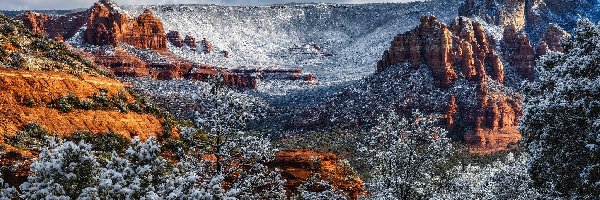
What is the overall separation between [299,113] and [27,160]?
105631 millimetres

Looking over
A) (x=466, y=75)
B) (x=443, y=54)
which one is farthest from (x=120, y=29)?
(x=466, y=75)

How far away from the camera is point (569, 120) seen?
1930 centimetres

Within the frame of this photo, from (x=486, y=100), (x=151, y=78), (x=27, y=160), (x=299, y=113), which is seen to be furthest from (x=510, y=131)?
(x=27, y=160)

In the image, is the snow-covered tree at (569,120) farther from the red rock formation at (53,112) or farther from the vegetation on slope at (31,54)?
the vegetation on slope at (31,54)

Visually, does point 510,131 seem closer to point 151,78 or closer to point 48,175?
point 151,78

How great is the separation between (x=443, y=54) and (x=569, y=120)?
321ft

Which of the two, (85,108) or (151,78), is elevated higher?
(85,108)

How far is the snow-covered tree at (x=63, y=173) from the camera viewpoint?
555 inches

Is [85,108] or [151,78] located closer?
[85,108]

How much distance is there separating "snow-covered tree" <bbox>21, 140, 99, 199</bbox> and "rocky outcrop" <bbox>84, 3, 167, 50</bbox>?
157m

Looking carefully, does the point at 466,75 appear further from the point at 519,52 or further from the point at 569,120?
the point at 569,120

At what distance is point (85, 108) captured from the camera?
30469 millimetres

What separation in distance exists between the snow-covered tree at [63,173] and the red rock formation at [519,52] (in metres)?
135

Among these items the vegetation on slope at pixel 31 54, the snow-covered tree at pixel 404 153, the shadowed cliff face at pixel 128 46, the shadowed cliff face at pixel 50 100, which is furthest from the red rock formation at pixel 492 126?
the snow-covered tree at pixel 404 153
